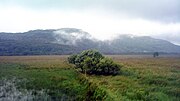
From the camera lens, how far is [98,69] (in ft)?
244

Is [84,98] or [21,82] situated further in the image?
[21,82]

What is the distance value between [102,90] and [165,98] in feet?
32.4

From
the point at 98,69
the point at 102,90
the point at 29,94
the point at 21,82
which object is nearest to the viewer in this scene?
the point at 102,90

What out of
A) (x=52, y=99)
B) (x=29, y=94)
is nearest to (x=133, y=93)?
(x=52, y=99)

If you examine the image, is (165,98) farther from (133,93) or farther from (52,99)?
(52,99)

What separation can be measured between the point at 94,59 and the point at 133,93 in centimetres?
4110

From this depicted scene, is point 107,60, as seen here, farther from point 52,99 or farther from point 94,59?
point 52,99

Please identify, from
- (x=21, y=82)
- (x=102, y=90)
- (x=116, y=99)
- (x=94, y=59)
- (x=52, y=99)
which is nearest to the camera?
(x=116, y=99)

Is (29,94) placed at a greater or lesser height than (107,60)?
lesser

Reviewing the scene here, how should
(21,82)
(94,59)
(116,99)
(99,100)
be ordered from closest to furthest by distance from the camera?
(116,99) < (99,100) < (21,82) < (94,59)

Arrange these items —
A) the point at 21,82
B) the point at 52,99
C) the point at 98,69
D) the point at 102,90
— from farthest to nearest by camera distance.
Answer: the point at 98,69
the point at 21,82
the point at 52,99
the point at 102,90

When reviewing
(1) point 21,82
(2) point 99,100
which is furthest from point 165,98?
(1) point 21,82

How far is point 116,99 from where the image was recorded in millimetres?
36531

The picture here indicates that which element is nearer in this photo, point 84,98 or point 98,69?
point 84,98
